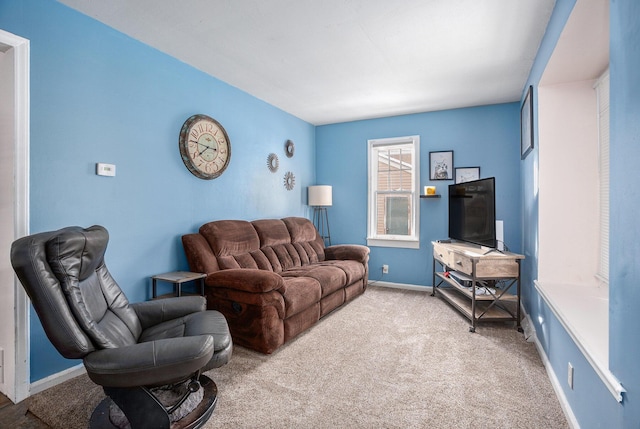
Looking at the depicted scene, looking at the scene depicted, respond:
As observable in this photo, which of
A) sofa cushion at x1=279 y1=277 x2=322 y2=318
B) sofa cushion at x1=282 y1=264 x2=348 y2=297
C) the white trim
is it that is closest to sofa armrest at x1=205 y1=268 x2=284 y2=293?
sofa cushion at x1=279 y1=277 x2=322 y2=318

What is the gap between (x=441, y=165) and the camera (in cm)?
456

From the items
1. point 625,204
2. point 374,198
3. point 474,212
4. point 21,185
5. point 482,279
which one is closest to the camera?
point 625,204

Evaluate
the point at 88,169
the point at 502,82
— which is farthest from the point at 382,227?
the point at 88,169

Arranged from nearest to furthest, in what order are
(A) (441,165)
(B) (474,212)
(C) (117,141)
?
1. (C) (117,141)
2. (B) (474,212)
3. (A) (441,165)

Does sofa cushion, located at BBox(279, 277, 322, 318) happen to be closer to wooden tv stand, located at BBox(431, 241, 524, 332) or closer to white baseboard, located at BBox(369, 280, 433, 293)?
wooden tv stand, located at BBox(431, 241, 524, 332)

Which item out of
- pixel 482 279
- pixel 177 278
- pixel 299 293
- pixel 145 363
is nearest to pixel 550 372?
pixel 482 279

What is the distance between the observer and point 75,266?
5.33 ft

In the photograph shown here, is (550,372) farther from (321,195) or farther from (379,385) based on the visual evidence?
(321,195)

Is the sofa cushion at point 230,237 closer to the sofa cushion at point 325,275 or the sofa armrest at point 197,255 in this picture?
the sofa armrest at point 197,255

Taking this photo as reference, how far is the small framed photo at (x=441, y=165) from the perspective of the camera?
4.51 meters

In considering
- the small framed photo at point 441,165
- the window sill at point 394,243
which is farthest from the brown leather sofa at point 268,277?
the small framed photo at point 441,165

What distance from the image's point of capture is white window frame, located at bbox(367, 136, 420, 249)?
4725 mm

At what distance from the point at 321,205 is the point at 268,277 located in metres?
2.52

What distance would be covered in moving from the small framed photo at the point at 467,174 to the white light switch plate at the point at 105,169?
4.03 metres
